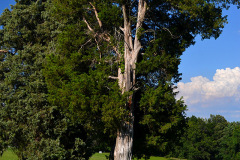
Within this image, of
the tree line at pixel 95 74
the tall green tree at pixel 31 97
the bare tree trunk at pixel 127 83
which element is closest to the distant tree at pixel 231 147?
the tree line at pixel 95 74

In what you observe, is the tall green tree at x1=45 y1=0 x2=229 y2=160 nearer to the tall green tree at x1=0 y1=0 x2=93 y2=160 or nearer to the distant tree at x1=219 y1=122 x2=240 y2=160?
the tall green tree at x1=0 y1=0 x2=93 y2=160

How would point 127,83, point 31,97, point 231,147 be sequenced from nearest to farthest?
point 127,83, point 31,97, point 231,147

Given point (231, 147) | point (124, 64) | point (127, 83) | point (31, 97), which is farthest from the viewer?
point (231, 147)

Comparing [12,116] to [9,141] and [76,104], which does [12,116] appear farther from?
[76,104]

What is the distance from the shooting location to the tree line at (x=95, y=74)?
43.0ft

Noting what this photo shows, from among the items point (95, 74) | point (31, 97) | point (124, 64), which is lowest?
point (31, 97)

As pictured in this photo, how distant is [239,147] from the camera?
247 feet

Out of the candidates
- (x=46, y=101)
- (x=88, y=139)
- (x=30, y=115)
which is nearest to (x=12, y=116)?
(x=30, y=115)

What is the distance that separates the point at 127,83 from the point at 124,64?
42.7 inches

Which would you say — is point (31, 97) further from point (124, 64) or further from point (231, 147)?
point (231, 147)

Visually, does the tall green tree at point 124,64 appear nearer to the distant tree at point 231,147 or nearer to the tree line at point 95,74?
the tree line at point 95,74

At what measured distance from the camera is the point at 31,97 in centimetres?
1634

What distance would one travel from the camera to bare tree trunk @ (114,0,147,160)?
12.9 meters

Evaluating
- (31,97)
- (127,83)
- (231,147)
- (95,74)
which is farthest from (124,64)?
(231,147)
